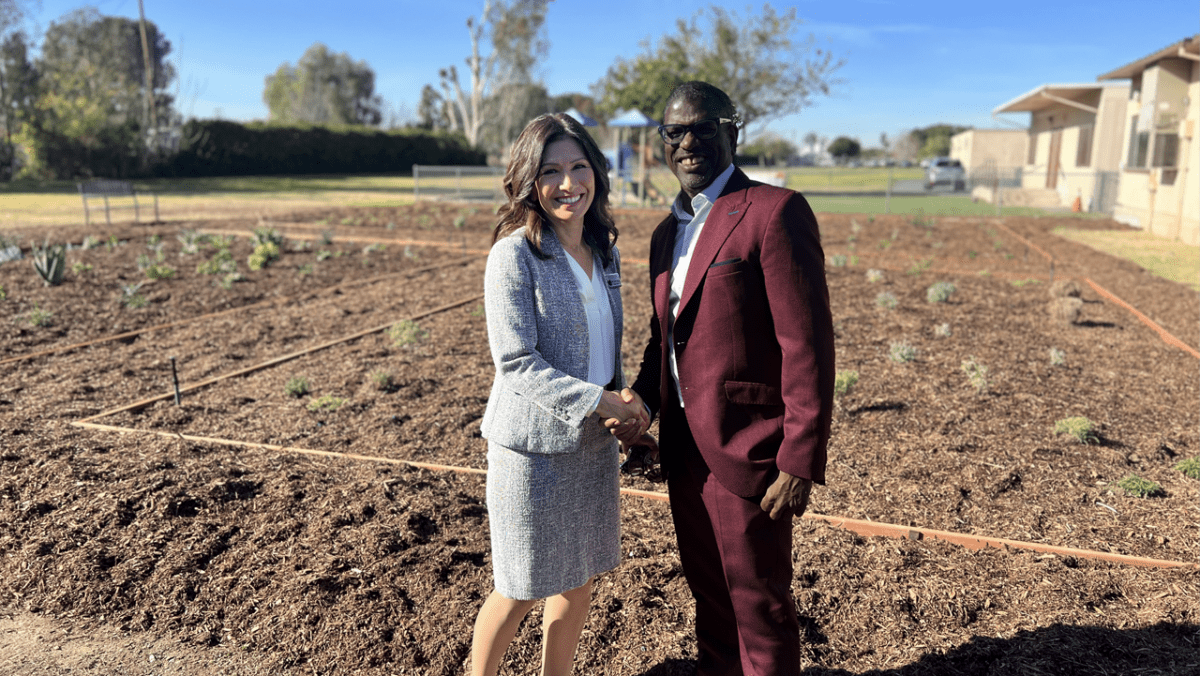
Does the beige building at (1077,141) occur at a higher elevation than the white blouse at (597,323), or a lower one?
higher

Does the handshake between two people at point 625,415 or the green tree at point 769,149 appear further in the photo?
the green tree at point 769,149

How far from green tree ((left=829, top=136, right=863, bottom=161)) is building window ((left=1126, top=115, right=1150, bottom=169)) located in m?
76.8

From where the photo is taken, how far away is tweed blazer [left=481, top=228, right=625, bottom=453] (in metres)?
1.91

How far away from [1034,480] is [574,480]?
9.33ft

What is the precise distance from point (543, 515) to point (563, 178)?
88 cm

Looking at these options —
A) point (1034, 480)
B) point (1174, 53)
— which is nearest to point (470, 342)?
point (1034, 480)

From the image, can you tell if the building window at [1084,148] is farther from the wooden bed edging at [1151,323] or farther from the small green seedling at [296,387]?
the small green seedling at [296,387]

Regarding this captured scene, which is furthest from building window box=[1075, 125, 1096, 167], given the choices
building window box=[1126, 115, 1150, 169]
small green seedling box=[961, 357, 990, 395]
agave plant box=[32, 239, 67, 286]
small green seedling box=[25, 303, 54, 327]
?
small green seedling box=[25, 303, 54, 327]

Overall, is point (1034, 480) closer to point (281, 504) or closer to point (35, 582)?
point (281, 504)

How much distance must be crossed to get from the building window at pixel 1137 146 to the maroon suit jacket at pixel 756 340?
60.6 feet

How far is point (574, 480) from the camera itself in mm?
2078

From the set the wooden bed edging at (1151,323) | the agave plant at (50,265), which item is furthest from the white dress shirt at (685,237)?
the agave plant at (50,265)

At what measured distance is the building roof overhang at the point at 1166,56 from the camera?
1404 centimetres

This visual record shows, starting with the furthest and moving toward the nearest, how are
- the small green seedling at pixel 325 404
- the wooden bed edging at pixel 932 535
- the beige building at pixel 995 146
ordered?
the beige building at pixel 995 146
the small green seedling at pixel 325 404
the wooden bed edging at pixel 932 535
